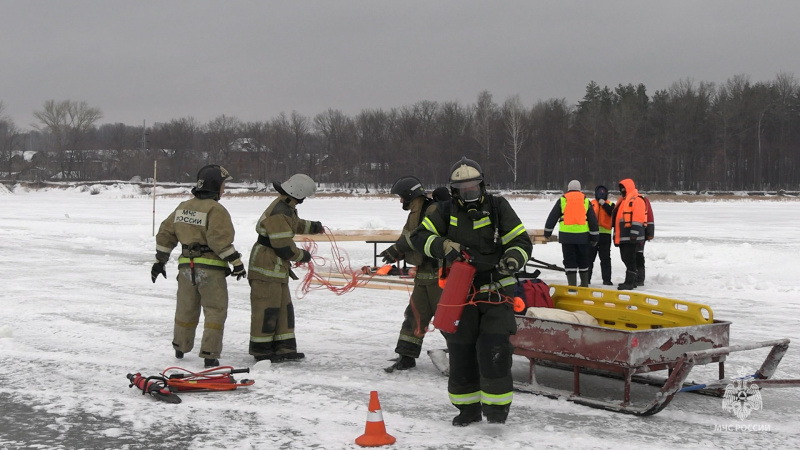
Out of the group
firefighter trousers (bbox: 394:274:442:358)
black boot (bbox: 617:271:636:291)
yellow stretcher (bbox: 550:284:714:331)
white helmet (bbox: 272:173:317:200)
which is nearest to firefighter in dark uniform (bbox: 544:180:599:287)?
black boot (bbox: 617:271:636:291)

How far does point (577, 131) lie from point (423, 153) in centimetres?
1724

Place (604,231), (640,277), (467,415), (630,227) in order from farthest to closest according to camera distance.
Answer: (604,231) < (640,277) < (630,227) < (467,415)

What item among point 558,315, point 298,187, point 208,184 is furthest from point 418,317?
point 208,184

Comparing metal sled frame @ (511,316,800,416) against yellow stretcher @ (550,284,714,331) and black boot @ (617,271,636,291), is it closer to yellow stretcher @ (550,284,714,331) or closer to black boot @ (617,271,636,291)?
yellow stretcher @ (550,284,714,331)

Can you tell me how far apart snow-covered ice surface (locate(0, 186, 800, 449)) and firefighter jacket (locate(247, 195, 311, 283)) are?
905mm

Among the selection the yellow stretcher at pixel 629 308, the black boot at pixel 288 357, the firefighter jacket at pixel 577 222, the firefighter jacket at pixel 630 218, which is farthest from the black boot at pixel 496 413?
the firefighter jacket at pixel 630 218

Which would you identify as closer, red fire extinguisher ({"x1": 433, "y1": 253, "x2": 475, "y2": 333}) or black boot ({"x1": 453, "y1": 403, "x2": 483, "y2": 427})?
red fire extinguisher ({"x1": 433, "y1": 253, "x2": 475, "y2": 333})

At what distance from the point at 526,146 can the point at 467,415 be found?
260 ft

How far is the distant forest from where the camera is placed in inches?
3086

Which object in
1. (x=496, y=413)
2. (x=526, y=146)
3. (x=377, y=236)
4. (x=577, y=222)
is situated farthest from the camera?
(x=526, y=146)

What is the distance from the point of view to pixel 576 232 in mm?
12719

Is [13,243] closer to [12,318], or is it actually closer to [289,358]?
[12,318]

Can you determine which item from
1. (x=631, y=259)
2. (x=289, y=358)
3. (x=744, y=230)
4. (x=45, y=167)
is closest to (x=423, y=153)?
(x=45, y=167)

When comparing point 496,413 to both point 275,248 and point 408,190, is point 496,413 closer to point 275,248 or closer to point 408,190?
point 408,190
